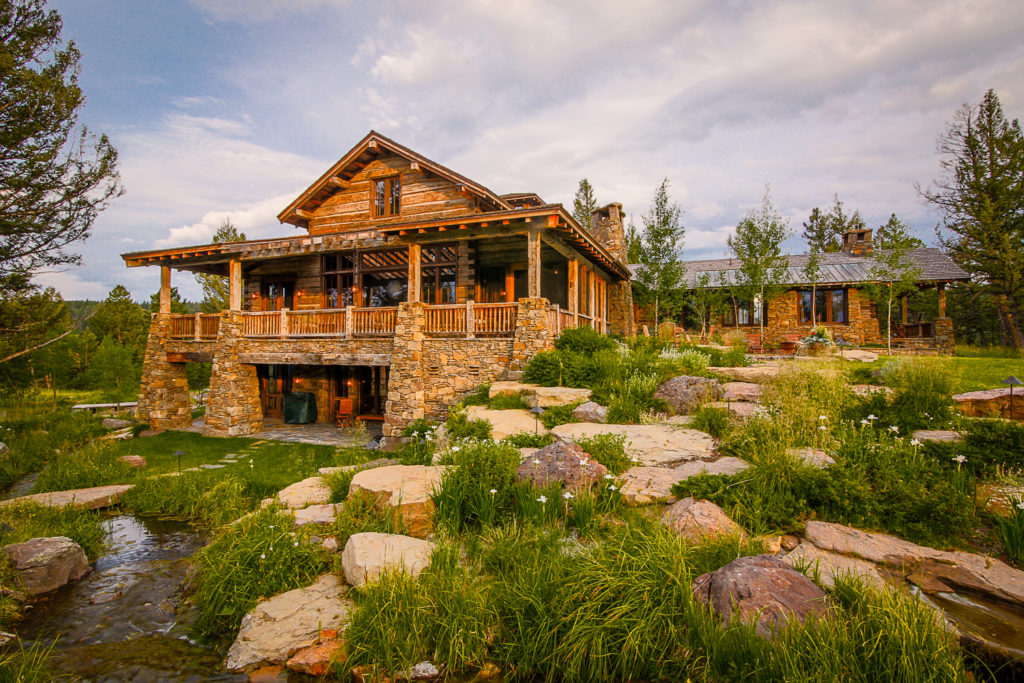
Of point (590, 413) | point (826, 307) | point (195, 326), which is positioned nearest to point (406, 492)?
point (590, 413)

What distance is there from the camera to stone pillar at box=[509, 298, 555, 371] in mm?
11578

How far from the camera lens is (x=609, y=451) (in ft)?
20.2

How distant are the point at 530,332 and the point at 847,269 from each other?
21688 millimetres

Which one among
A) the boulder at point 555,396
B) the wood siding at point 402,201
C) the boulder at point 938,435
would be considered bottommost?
the boulder at point 938,435

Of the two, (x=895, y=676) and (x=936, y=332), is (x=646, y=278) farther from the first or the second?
(x=895, y=676)

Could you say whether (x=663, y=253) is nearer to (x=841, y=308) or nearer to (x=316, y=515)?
(x=841, y=308)

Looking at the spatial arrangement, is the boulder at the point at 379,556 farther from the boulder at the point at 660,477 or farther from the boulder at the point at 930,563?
the boulder at the point at 930,563

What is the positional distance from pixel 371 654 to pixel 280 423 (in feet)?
50.6

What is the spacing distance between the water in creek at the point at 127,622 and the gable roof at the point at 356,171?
1237 centimetres

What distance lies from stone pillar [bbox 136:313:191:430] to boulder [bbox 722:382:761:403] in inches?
707

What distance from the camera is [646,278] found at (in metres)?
22.0

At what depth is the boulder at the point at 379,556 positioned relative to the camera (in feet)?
14.2

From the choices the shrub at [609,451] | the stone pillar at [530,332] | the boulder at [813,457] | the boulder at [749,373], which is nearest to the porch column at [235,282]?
the stone pillar at [530,332]

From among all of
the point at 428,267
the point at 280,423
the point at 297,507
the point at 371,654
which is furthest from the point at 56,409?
the point at 371,654
